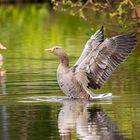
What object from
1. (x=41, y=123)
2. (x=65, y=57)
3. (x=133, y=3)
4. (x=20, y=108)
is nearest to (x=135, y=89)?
(x=65, y=57)

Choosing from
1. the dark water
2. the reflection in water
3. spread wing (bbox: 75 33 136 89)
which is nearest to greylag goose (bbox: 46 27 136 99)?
spread wing (bbox: 75 33 136 89)

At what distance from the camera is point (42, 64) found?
23.8 meters

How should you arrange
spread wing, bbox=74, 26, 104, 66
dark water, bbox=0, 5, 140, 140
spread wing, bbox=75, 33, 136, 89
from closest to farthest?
dark water, bbox=0, 5, 140, 140, spread wing, bbox=75, 33, 136, 89, spread wing, bbox=74, 26, 104, 66

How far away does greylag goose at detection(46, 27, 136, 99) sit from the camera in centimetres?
1647

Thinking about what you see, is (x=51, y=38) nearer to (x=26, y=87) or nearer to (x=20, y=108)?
(x=26, y=87)

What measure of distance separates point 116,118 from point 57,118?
0.91 m

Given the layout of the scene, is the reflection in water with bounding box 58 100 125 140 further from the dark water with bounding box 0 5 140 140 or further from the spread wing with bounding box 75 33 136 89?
the spread wing with bounding box 75 33 136 89

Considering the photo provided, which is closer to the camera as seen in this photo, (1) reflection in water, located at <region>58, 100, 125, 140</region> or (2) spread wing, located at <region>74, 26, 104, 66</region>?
(1) reflection in water, located at <region>58, 100, 125, 140</region>

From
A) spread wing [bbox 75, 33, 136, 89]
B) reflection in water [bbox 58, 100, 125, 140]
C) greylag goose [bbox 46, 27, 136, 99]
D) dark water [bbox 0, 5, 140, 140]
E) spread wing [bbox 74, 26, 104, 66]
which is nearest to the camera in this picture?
reflection in water [bbox 58, 100, 125, 140]

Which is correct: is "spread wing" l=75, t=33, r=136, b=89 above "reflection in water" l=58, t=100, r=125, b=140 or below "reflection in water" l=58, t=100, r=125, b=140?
above

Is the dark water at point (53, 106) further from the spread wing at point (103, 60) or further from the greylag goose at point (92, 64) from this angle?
the spread wing at point (103, 60)

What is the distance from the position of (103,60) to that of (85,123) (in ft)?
10.3

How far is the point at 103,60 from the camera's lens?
16.7 m

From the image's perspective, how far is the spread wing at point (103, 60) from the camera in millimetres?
16594
